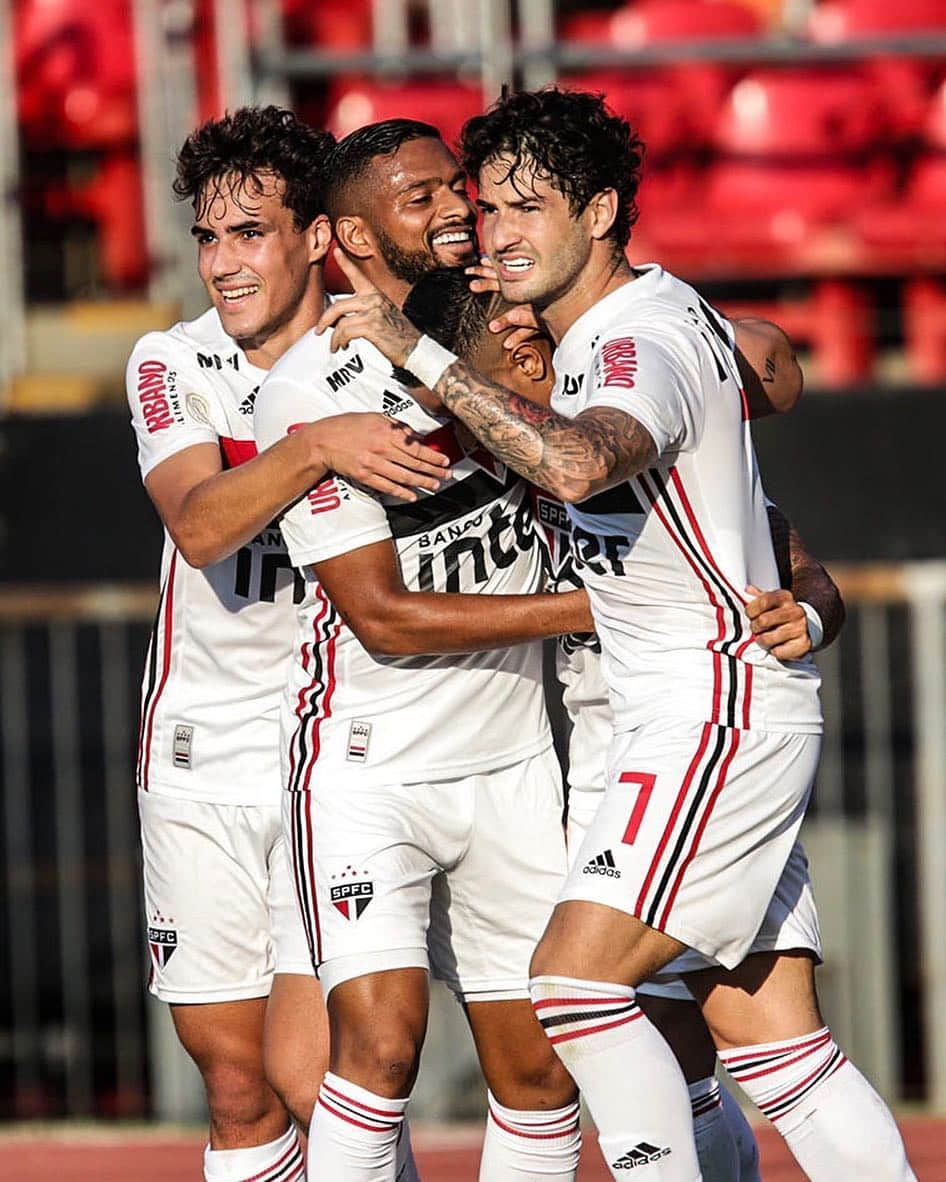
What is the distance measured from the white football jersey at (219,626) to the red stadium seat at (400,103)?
5.10 metres

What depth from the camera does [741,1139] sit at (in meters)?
4.17

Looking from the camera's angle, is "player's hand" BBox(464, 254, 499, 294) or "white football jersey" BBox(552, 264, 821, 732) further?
"player's hand" BBox(464, 254, 499, 294)

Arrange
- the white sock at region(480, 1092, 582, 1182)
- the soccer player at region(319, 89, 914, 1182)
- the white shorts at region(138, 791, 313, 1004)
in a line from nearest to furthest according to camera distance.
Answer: the soccer player at region(319, 89, 914, 1182), the white sock at region(480, 1092, 582, 1182), the white shorts at region(138, 791, 313, 1004)

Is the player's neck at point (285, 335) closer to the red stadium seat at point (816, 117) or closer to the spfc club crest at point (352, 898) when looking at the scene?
the spfc club crest at point (352, 898)

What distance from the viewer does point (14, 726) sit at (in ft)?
22.7

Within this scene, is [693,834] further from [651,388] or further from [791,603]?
[651,388]

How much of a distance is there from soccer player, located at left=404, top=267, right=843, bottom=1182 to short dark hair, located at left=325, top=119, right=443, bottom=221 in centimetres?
30

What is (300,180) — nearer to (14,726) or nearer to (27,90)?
(14,726)

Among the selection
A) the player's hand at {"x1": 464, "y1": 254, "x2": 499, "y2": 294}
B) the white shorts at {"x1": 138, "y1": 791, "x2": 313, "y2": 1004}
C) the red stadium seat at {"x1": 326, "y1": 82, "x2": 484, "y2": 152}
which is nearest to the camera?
the player's hand at {"x1": 464, "y1": 254, "x2": 499, "y2": 294}

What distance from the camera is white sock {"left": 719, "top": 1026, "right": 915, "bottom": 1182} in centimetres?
367

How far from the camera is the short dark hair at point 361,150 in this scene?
13.4 ft

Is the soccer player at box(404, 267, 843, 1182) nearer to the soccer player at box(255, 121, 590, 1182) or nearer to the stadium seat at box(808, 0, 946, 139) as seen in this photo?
the soccer player at box(255, 121, 590, 1182)

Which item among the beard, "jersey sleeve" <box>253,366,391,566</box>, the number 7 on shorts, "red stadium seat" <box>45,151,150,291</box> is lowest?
the number 7 on shorts

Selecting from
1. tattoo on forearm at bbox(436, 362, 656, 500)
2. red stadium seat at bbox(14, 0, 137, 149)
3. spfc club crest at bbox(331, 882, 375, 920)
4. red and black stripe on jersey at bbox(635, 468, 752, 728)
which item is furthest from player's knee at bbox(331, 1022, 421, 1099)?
red stadium seat at bbox(14, 0, 137, 149)
